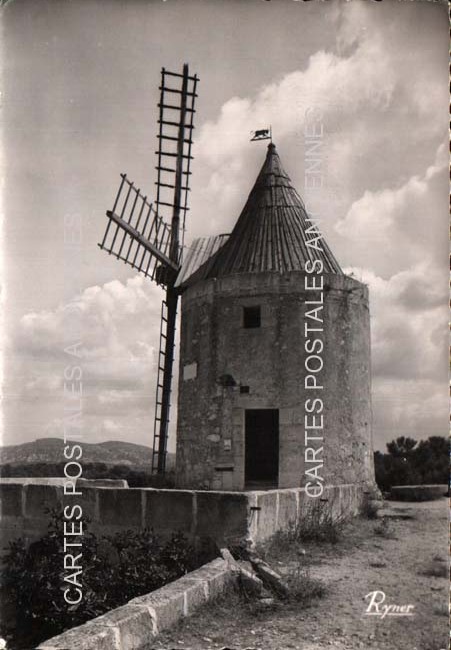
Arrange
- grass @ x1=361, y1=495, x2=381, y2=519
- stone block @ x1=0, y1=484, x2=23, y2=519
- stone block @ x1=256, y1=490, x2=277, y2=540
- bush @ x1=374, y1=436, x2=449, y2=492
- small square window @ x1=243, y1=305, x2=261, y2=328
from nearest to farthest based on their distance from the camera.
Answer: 1. stone block @ x1=256, y1=490, x2=277, y2=540
2. stone block @ x1=0, y1=484, x2=23, y2=519
3. grass @ x1=361, y1=495, x2=381, y2=519
4. small square window @ x1=243, y1=305, x2=261, y2=328
5. bush @ x1=374, y1=436, x2=449, y2=492

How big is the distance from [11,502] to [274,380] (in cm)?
378

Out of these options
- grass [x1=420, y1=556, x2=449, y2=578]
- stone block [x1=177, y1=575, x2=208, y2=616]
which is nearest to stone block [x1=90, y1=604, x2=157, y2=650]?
stone block [x1=177, y1=575, x2=208, y2=616]

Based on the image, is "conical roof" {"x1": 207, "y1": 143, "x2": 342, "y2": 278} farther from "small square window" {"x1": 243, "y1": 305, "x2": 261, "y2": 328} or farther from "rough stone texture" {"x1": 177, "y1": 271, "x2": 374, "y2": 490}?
"small square window" {"x1": 243, "y1": 305, "x2": 261, "y2": 328}

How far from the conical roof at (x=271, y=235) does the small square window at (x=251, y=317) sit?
0.59 m

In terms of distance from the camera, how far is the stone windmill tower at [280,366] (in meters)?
8.93

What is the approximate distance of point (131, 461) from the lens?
14836 millimetres

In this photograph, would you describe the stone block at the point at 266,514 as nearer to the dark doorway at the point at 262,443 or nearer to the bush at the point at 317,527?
the bush at the point at 317,527

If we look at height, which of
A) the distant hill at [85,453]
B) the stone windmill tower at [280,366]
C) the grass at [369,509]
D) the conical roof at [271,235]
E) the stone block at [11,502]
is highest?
the conical roof at [271,235]

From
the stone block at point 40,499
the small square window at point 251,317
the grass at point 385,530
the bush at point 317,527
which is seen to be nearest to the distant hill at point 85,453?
the stone block at point 40,499

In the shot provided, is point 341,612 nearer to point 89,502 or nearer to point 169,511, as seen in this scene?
point 169,511

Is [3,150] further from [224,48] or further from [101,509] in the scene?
[101,509]

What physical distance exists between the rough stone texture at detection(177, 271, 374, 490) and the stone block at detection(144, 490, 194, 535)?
3.00 meters

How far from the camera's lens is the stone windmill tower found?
893 centimetres

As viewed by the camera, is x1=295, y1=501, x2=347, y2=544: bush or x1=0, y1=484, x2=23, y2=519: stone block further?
x1=0, y1=484, x2=23, y2=519: stone block
